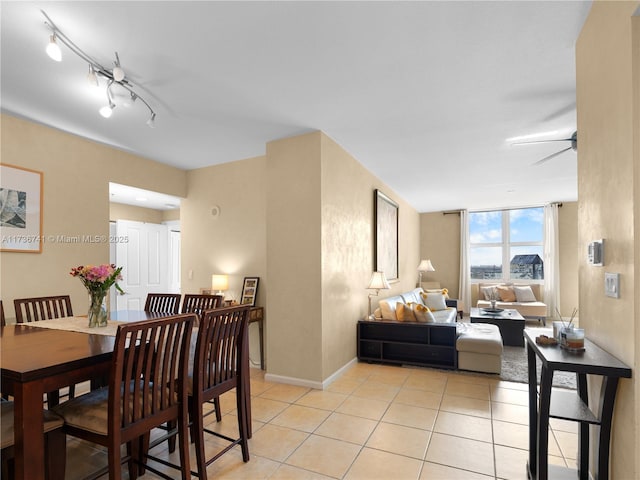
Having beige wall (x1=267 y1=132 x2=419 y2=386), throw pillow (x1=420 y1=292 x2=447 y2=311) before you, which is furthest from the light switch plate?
throw pillow (x1=420 y1=292 x2=447 y2=311)

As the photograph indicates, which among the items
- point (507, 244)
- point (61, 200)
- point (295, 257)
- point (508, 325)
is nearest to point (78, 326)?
point (61, 200)

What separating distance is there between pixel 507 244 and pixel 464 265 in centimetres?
113

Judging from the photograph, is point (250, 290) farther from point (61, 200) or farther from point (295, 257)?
point (61, 200)

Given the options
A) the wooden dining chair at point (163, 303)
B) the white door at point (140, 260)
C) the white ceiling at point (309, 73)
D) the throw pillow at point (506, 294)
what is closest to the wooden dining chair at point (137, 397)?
the wooden dining chair at point (163, 303)

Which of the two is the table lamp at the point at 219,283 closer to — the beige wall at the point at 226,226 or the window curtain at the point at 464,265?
the beige wall at the point at 226,226

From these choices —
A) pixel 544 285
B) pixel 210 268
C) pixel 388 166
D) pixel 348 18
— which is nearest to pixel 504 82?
pixel 348 18

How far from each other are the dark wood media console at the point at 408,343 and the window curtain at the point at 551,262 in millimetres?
5092

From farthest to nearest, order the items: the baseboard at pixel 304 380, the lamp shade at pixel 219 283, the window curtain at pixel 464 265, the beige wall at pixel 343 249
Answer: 1. the window curtain at pixel 464 265
2. the lamp shade at pixel 219 283
3. the beige wall at pixel 343 249
4. the baseboard at pixel 304 380

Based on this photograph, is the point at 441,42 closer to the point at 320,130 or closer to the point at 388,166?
the point at 320,130

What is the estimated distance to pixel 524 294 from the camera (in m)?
7.69

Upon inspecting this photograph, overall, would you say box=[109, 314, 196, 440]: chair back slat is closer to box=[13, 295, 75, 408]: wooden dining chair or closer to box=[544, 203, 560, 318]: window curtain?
box=[13, 295, 75, 408]: wooden dining chair

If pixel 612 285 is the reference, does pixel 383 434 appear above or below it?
below

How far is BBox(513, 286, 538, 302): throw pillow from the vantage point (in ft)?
25.1

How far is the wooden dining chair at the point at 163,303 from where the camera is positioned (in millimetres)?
3242
